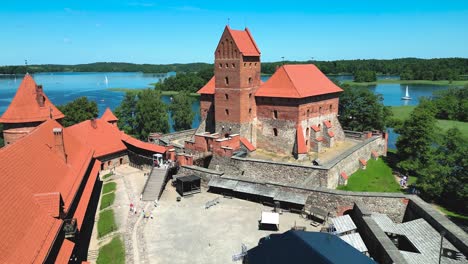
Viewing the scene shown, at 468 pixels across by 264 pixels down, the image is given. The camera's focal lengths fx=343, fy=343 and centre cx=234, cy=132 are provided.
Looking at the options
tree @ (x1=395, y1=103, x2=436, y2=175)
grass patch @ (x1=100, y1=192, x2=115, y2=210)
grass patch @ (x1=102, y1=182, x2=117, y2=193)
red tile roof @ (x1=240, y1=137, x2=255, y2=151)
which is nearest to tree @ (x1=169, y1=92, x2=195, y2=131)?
red tile roof @ (x1=240, y1=137, x2=255, y2=151)

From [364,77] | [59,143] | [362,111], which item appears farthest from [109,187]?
[364,77]

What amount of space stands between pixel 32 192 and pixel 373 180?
25.9m

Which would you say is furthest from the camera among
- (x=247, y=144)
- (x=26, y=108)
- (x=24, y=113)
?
(x=247, y=144)

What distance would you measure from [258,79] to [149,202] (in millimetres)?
16706

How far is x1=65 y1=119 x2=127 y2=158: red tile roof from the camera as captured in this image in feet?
109

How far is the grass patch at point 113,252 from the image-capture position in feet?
57.1

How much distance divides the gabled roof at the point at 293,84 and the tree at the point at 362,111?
460 inches

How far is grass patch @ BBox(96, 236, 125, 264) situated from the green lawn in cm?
1674

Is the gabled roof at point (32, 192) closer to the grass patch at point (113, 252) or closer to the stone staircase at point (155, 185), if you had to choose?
the grass patch at point (113, 252)

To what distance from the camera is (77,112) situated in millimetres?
44844

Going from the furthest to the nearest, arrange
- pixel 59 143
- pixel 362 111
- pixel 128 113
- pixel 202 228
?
pixel 128 113
pixel 362 111
pixel 59 143
pixel 202 228

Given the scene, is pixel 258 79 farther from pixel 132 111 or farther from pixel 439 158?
pixel 132 111

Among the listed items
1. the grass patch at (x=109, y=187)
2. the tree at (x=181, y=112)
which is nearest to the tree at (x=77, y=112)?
the tree at (x=181, y=112)

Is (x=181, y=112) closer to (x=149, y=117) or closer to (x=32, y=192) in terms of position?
(x=149, y=117)
